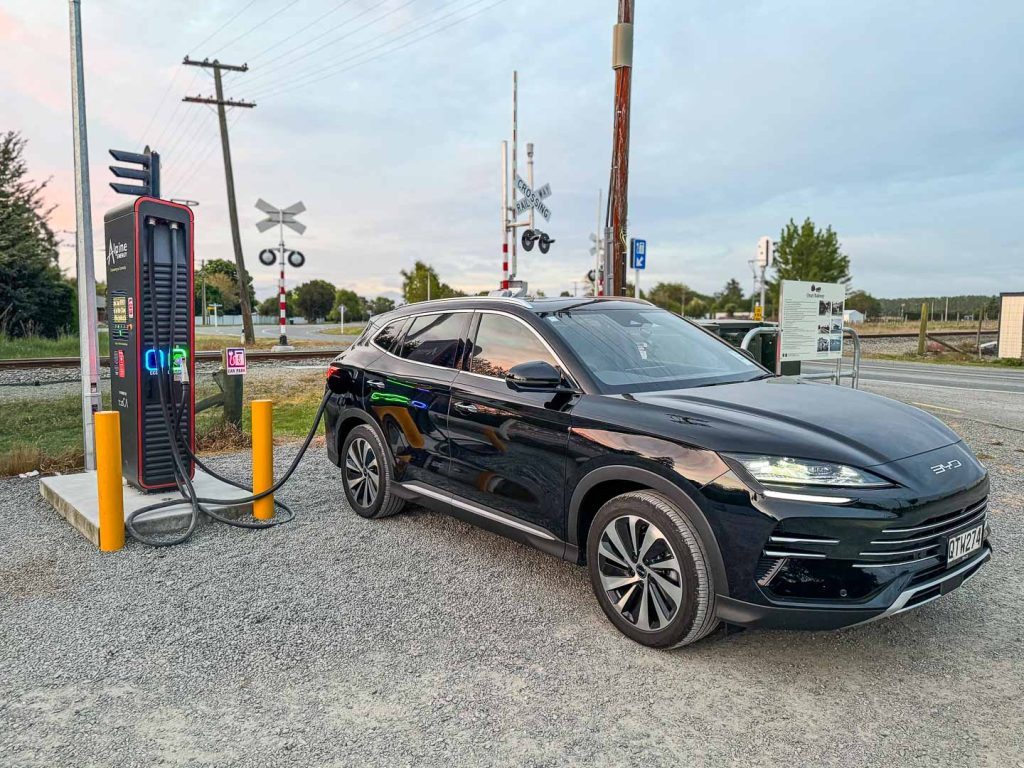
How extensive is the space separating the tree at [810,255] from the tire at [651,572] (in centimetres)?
5307

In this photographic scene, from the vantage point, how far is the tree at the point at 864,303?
295 ft

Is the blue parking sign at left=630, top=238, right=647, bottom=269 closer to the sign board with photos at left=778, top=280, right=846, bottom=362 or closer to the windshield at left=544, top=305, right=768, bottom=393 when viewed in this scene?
the sign board with photos at left=778, top=280, right=846, bottom=362

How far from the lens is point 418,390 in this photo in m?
4.85

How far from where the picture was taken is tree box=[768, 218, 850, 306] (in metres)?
52.9

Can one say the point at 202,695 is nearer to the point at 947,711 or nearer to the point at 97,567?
the point at 97,567

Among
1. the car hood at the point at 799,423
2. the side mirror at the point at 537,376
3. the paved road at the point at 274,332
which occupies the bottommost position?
the paved road at the point at 274,332

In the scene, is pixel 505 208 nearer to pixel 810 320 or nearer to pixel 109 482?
pixel 810 320

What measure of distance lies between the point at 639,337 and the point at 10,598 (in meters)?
3.92

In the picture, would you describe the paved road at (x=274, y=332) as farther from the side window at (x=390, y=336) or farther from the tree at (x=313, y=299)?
the tree at (x=313, y=299)

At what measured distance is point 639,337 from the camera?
4.39m

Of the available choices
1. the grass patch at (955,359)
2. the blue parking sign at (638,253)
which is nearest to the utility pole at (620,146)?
the blue parking sign at (638,253)

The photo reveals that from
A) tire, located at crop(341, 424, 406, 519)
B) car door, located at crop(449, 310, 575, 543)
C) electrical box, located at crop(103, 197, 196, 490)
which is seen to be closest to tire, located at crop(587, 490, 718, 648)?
car door, located at crop(449, 310, 575, 543)

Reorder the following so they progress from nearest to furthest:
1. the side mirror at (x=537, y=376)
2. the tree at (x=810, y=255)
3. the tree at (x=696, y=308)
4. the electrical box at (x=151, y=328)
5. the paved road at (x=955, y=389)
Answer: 1. the side mirror at (x=537, y=376)
2. the electrical box at (x=151, y=328)
3. the paved road at (x=955, y=389)
4. the tree at (x=810, y=255)
5. the tree at (x=696, y=308)

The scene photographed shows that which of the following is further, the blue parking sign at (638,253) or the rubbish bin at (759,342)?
the blue parking sign at (638,253)
